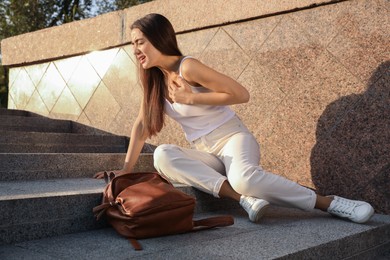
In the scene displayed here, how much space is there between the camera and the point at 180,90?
3.22 metres

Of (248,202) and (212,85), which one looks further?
(212,85)

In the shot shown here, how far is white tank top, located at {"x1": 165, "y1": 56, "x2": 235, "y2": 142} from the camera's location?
326 cm

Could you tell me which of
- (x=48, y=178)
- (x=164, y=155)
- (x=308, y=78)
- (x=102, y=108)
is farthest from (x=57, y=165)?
(x=102, y=108)

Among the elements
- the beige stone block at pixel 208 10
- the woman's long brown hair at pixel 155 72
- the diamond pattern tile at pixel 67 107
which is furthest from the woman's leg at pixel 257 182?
the diamond pattern tile at pixel 67 107

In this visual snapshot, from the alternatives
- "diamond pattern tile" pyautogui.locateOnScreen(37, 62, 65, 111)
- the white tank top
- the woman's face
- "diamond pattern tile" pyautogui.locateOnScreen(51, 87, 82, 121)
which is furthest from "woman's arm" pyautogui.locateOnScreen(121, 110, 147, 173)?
"diamond pattern tile" pyautogui.locateOnScreen(37, 62, 65, 111)

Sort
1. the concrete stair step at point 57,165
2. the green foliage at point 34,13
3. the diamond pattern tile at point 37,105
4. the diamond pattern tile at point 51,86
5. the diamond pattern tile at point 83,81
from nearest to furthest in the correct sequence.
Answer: the concrete stair step at point 57,165 < the diamond pattern tile at point 83,81 < the diamond pattern tile at point 51,86 < the diamond pattern tile at point 37,105 < the green foliage at point 34,13

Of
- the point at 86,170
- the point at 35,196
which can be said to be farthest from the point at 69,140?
the point at 35,196

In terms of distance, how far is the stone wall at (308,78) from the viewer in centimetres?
346

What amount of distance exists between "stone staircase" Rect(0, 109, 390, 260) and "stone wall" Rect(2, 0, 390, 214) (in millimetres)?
→ 459

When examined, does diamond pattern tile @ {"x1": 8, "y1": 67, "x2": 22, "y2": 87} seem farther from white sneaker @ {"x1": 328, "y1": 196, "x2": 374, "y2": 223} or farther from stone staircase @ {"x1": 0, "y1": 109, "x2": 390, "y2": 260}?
white sneaker @ {"x1": 328, "y1": 196, "x2": 374, "y2": 223}

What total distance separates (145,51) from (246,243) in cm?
147

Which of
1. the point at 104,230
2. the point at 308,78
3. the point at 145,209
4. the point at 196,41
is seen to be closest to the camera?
the point at 145,209

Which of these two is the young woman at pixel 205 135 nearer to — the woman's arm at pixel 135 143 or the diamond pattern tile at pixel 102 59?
the woman's arm at pixel 135 143

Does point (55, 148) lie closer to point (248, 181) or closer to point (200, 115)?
point (200, 115)
